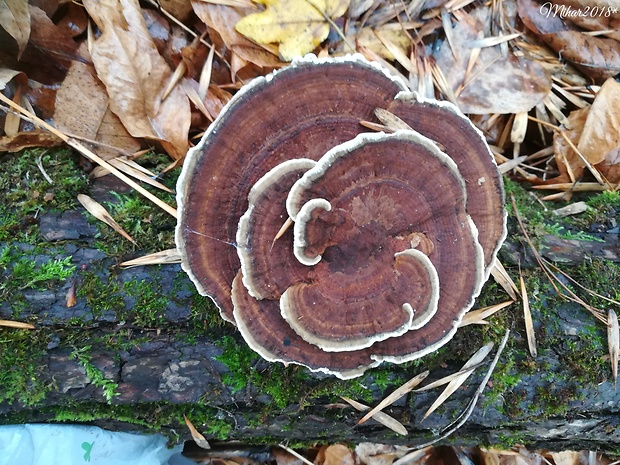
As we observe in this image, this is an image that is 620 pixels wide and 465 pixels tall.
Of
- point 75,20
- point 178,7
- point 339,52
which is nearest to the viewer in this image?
point 75,20

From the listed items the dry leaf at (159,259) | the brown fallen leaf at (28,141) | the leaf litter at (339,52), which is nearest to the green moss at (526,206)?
the leaf litter at (339,52)

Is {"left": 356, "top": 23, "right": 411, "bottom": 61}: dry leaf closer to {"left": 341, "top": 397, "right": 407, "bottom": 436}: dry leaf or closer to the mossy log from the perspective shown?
the mossy log

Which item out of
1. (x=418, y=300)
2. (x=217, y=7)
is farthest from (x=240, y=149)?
(x=217, y=7)

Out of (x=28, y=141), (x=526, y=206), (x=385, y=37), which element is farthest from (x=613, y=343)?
(x=28, y=141)

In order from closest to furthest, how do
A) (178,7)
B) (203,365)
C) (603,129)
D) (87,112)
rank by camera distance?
(203,365), (87,112), (178,7), (603,129)

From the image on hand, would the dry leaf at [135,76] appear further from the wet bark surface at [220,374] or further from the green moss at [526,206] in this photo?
the green moss at [526,206]

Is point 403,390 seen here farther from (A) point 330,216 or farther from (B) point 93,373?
(B) point 93,373

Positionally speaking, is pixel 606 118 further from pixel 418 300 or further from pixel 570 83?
pixel 418 300

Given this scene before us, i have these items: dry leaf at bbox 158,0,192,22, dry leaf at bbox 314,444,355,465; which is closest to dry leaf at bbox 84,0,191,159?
dry leaf at bbox 158,0,192,22
